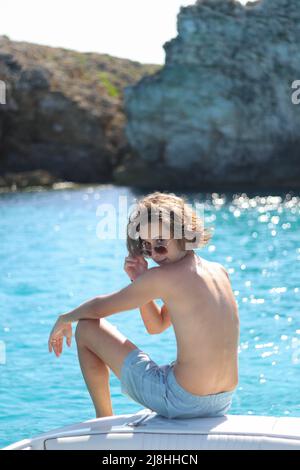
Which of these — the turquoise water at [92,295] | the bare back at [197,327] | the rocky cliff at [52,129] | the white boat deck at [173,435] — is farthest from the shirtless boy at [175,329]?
the rocky cliff at [52,129]

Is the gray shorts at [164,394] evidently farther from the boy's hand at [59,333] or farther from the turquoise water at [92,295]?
the turquoise water at [92,295]

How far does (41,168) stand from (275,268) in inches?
1020

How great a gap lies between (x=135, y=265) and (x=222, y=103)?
90.1ft

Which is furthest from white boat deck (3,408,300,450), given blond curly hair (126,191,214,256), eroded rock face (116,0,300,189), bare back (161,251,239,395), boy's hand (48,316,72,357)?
eroded rock face (116,0,300,189)

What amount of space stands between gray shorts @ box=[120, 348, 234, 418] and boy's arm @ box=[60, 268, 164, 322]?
269 mm

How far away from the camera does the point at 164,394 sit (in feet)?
14.2

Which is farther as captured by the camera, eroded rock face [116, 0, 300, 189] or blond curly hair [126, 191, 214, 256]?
eroded rock face [116, 0, 300, 189]

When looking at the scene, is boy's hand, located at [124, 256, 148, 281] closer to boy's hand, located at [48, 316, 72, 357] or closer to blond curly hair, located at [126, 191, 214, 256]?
blond curly hair, located at [126, 191, 214, 256]

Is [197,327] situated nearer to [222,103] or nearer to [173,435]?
[173,435]

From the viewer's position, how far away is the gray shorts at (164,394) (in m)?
4.30

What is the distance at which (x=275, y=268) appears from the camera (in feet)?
44.8

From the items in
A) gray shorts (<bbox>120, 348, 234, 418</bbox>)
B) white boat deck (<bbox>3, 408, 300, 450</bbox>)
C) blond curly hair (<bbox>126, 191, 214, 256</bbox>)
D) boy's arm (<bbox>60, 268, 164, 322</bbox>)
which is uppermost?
blond curly hair (<bbox>126, 191, 214, 256</bbox>)

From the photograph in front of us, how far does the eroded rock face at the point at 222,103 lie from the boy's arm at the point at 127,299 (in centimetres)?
2569

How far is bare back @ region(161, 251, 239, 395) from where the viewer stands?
4297 millimetres
